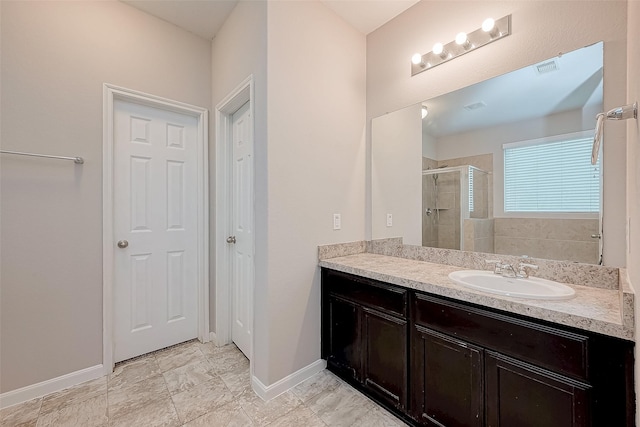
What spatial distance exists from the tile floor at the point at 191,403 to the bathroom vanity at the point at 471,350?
0.18m

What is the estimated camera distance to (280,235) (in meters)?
1.77

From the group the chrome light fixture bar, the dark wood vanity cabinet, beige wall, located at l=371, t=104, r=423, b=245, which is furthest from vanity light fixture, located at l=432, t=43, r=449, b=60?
the dark wood vanity cabinet

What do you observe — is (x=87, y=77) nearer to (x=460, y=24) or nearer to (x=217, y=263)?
(x=217, y=263)

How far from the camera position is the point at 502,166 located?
5.44 ft

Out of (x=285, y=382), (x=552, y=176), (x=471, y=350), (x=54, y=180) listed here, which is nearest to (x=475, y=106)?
(x=552, y=176)

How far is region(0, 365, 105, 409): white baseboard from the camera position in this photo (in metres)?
1.67

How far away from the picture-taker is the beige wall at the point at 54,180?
5.52 feet

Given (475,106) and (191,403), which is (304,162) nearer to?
(475,106)

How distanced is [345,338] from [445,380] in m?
0.70

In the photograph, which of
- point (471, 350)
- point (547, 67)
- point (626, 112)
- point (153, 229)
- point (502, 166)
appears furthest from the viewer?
point (153, 229)

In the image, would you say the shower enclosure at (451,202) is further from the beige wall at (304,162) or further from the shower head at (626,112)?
the shower head at (626,112)

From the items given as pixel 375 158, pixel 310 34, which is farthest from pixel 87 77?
pixel 375 158

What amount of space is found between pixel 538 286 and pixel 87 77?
308 cm

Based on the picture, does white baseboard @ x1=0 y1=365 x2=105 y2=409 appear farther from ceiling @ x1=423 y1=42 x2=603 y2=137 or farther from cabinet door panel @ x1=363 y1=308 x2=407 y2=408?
ceiling @ x1=423 y1=42 x2=603 y2=137
